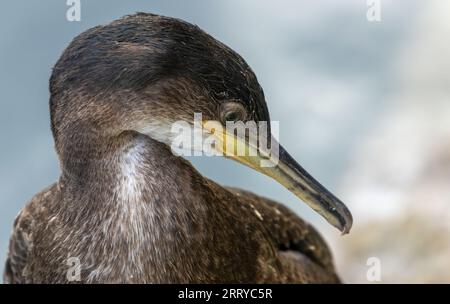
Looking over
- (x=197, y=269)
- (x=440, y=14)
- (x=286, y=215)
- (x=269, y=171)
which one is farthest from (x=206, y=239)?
(x=440, y=14)

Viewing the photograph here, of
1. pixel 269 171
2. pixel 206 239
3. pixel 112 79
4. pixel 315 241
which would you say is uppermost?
pixel 112 79

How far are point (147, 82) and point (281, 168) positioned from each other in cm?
50

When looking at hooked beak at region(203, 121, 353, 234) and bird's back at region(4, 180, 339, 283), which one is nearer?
hooked beak at region(203, 121, 353, 234)

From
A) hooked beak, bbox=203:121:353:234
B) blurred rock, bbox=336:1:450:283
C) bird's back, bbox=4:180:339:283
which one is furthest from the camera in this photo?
blurred rock, bbox=336:1:450:283

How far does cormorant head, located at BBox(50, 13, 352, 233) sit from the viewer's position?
7.13 ft

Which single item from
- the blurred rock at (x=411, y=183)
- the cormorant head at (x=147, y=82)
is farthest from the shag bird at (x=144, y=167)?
the blurred rock at (x=411, y=183)

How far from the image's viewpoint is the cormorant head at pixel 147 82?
2.17 meters

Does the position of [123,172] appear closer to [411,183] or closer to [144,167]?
[144,167]

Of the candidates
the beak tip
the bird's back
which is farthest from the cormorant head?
the beak tip

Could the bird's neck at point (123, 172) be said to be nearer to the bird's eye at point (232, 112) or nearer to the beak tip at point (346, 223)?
the bird's eye at point (232, 112)

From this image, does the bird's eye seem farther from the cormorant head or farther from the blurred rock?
the blurred rock

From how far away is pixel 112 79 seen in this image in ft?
7.11

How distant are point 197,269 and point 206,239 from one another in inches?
3.6
